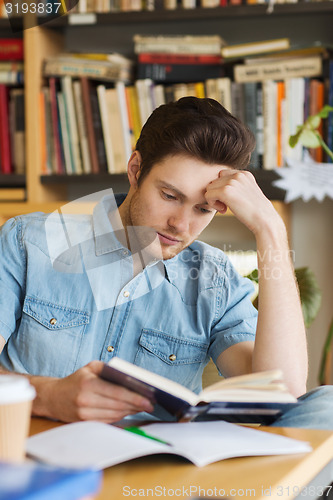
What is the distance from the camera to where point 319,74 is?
1973 mm

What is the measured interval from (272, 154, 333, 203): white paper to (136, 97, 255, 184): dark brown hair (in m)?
0.73

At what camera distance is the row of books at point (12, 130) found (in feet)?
7.22

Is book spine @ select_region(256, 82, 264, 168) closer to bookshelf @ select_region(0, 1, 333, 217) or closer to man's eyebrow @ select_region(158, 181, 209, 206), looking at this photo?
bookshelf @ select_region(0, 1, 333, 217)

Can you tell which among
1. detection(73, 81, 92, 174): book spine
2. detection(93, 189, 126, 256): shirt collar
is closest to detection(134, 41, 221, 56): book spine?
detection(73, 81, 92, 174): book spine

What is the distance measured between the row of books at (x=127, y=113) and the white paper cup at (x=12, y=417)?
1523 mm

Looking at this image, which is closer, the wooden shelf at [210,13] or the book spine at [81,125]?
the wooden shelf at [210,13]

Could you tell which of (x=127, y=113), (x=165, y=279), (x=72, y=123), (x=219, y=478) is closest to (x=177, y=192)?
(x=165, y=279)

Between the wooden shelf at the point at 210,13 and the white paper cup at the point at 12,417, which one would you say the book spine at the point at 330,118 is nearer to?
the wooden shelf at the point at 210,13

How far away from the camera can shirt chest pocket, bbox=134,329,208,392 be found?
1.17 metres

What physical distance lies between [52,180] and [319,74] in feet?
2.99

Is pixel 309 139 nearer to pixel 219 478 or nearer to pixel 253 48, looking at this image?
pixel 253 48

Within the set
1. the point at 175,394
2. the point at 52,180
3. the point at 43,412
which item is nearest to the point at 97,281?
the point at 43,412

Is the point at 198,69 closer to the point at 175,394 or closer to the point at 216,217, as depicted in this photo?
the point at 216,217

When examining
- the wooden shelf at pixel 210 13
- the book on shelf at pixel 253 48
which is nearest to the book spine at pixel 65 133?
the wooden shelf at pixel 210 13
